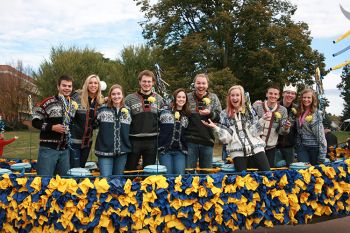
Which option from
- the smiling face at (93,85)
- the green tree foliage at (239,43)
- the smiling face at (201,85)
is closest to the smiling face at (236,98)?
the smiling face at (201,85)

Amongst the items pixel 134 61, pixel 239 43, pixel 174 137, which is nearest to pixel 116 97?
pixel 174 137

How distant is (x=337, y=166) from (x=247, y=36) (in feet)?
56.6

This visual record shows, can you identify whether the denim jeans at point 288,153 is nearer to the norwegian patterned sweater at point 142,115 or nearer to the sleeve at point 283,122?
the sleeve at point 283,122

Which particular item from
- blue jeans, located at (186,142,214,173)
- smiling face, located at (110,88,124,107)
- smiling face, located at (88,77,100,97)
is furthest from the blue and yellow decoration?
smiling face, located at (88,77,100,97)

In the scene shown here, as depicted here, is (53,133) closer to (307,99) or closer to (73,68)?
(307,99)

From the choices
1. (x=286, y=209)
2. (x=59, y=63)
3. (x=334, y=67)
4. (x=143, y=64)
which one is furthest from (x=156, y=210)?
(x=59, y=63)

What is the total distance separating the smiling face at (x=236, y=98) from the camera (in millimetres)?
4664

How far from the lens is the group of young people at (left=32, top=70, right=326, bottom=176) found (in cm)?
460

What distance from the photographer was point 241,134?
4.64 m

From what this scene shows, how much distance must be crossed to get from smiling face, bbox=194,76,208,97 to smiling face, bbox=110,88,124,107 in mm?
1051

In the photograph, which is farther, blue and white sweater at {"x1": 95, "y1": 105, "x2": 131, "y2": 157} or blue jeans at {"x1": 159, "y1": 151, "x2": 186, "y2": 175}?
blue jeans at {"x1": 159, "y1": 151, "x2": 186, "y2": 175}

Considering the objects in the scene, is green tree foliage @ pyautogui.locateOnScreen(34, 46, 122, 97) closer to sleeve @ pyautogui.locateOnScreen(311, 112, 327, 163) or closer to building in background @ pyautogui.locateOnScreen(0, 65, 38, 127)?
building in background @ pyautogui.locateOnScreen(0, 65, 38, 127)

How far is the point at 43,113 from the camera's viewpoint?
4.53m

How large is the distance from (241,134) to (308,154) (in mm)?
1415
